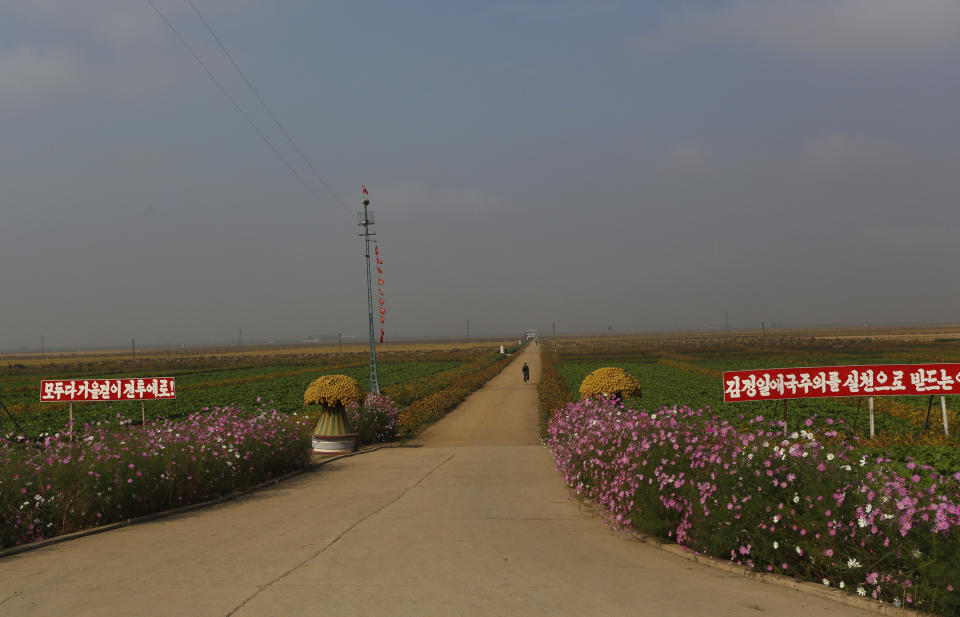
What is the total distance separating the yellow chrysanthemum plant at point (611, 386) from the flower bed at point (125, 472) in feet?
24.1

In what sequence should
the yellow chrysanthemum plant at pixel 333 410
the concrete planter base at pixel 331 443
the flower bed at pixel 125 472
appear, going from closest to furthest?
the flower bed at pixel 125 472 < the yellow chrysanthemum plant at pixel 333 410 < the concrete planter base at pixel 331 443

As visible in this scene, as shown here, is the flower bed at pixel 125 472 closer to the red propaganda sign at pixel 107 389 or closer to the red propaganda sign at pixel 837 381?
the red propaganda sign at pixel 107 389

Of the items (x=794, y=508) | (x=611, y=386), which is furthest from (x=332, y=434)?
(x=794, y=508)

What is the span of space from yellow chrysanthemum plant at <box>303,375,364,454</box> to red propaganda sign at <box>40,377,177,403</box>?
420 centimetres

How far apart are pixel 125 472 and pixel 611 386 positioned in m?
10.4

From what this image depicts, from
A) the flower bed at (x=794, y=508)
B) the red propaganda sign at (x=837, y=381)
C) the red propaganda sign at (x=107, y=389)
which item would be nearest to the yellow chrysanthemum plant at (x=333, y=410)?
the red propaganda sign at (x=107, y=389)

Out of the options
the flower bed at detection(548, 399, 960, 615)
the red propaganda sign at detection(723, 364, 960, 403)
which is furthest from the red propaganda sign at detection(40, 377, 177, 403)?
the red propaganda sign at detection(723, 364, 960, 403)

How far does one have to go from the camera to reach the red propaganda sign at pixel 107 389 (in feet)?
42.6

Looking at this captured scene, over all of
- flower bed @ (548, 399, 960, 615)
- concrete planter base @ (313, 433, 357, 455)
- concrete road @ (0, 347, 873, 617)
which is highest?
flower bed @ (548, 399, 960, 615)

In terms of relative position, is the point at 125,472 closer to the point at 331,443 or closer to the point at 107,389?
the point at 107,389

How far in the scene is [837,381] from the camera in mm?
11070

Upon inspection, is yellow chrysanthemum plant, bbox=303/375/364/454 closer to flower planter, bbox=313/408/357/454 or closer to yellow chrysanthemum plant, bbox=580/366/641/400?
flower planter, bbox=313/408/357/454

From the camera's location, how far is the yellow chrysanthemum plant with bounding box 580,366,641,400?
1557 centimetres

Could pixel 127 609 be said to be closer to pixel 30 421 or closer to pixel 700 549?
pixel 700 549
